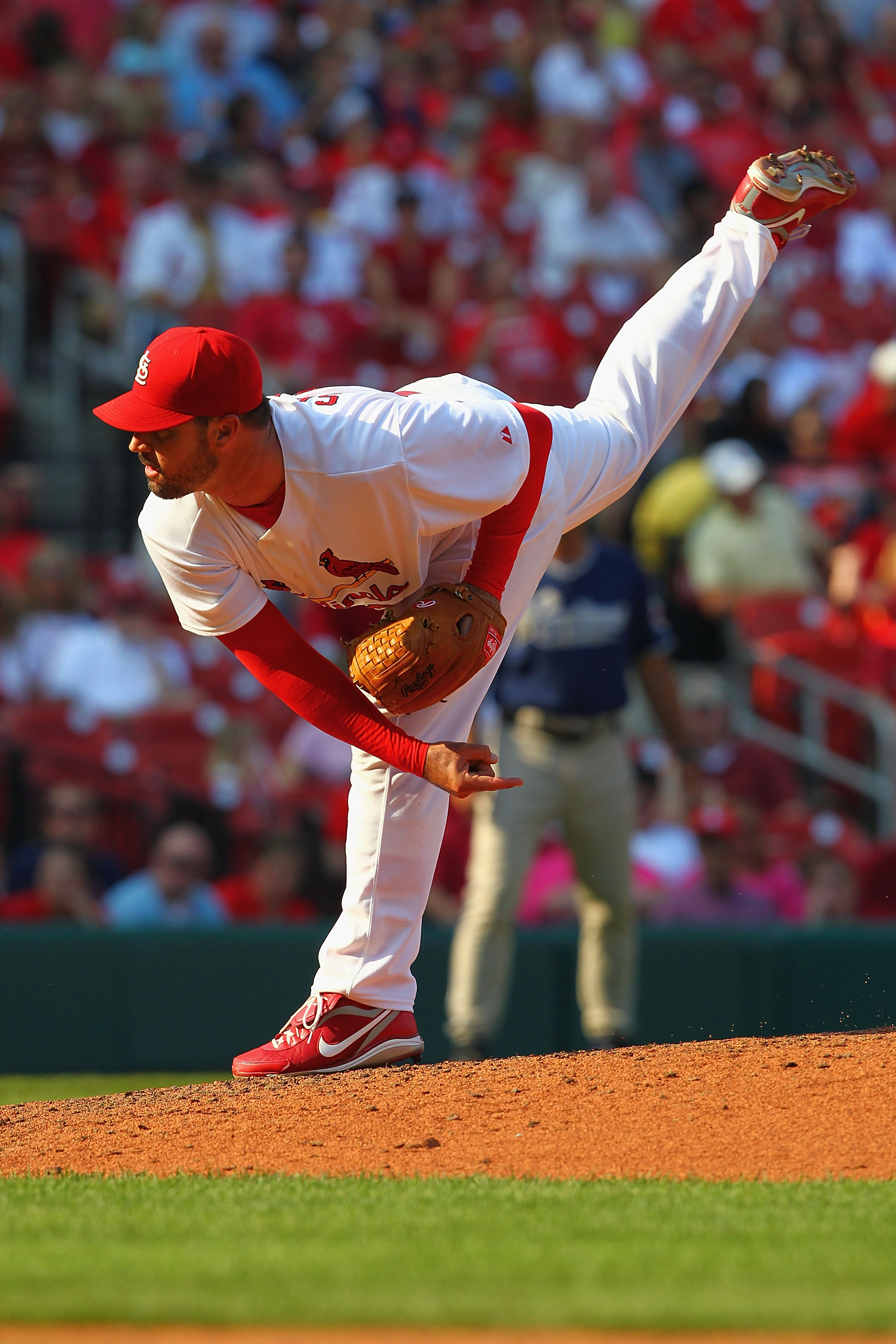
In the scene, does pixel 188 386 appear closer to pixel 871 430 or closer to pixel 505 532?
pixel 505 532

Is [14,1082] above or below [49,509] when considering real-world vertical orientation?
below

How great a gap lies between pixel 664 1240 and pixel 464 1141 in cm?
95

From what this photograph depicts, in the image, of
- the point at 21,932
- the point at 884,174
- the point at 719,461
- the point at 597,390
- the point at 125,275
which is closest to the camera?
the point at 597,390

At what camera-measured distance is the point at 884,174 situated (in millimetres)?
14289

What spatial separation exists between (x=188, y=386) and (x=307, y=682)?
76 centimetres

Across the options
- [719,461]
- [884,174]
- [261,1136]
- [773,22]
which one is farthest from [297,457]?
[773,22]

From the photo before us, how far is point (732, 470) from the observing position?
9.52 metres

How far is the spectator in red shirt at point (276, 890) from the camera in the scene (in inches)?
307

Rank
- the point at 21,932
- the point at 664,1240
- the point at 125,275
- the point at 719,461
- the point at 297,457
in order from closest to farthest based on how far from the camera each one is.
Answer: the point at 664,1240 → the point at 297,457 → the point at 21,932 → the point at 719,461 → the point at 125,275

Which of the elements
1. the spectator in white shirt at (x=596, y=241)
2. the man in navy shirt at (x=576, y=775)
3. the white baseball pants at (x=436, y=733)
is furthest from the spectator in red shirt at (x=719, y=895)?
the spectator in white shirt at (x=596, y=241)

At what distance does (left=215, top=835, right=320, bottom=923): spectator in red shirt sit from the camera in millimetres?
7797

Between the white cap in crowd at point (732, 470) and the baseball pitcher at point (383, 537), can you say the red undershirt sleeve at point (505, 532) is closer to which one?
the baseball pitcher at point (383, 537)

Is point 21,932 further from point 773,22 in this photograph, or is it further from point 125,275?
point 773,22

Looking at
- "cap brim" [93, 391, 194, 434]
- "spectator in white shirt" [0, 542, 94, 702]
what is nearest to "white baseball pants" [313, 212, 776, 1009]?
"cap brim" [93, 391, 194, 434]
